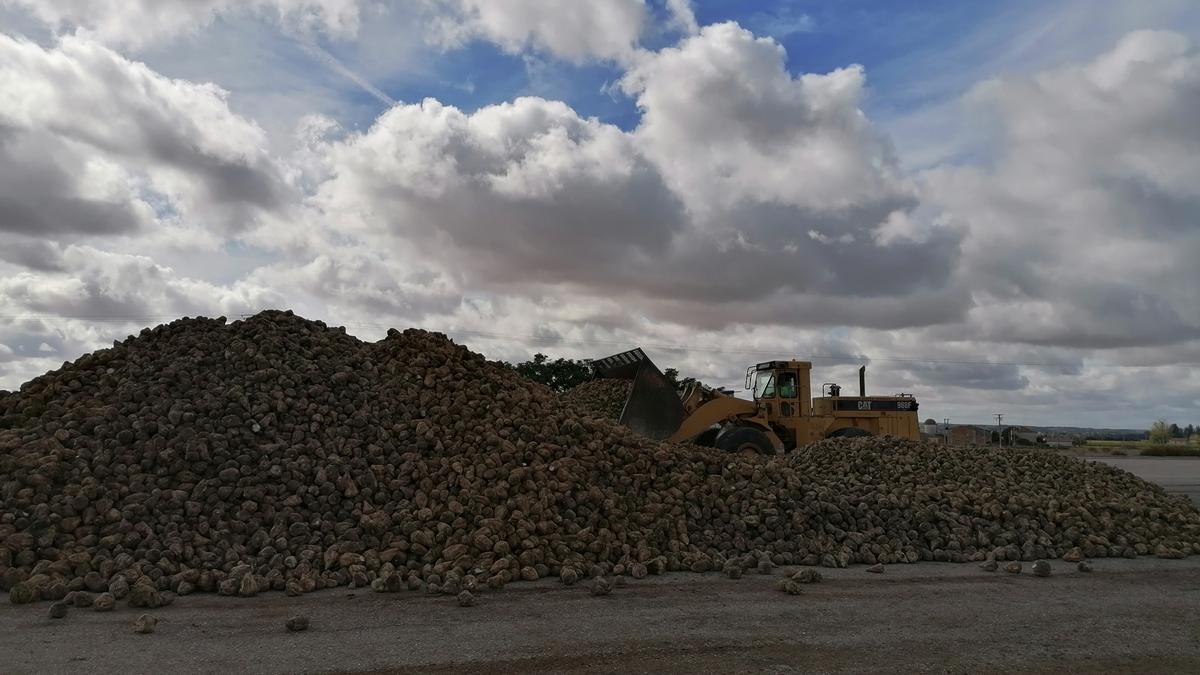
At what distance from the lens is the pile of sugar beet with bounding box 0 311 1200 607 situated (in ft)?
26.1

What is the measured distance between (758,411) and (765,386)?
0.99m

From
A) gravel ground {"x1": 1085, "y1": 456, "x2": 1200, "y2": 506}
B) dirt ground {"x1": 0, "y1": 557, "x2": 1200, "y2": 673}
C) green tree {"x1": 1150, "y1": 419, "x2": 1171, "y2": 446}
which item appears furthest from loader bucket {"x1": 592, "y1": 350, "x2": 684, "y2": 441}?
green tree {"x1": 1150, "y1": 419, "x2": 1171, "y2": 446}

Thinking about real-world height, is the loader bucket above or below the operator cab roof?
below

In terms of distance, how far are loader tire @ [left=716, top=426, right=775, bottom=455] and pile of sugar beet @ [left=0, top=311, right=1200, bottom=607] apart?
323 centimetres

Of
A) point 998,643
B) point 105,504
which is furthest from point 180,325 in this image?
point 998,643

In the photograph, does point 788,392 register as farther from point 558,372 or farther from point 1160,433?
point 1160,433

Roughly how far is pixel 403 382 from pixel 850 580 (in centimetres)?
619

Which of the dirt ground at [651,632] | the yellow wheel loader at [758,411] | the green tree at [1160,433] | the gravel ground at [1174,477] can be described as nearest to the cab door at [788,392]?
the yellow wheel loader at [758,411]

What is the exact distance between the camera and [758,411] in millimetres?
17516

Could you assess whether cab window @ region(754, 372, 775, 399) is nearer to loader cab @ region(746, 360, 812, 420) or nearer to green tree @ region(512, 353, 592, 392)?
loader cab @ region(746, 360, 812, 420)

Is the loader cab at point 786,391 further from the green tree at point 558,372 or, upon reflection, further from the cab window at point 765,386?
the green tree at point 558,372

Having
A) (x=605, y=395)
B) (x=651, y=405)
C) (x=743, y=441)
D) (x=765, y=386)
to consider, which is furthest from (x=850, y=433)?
(x=605, y=395)

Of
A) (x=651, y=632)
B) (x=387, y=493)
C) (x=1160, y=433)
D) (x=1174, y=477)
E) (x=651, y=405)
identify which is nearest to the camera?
(x=651, y=632)

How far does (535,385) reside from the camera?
500 inches
